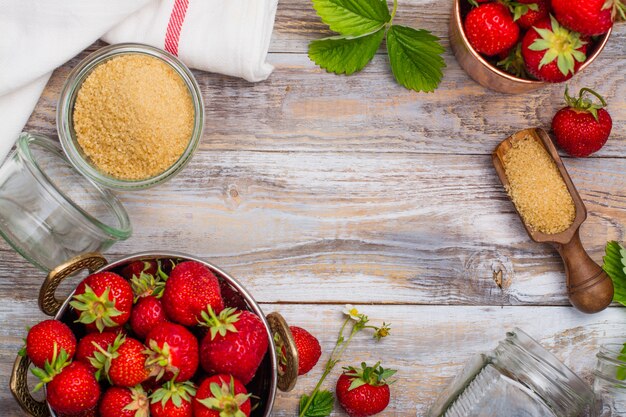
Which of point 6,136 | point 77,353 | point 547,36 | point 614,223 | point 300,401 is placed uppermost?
point 547,36

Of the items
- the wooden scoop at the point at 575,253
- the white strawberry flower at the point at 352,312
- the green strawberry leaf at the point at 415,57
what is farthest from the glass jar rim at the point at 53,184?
the wooden scoop at the point at 575,253

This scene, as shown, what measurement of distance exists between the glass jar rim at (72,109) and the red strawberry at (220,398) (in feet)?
1.20

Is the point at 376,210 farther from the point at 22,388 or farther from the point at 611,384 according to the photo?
the point at 22,388

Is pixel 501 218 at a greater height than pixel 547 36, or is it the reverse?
pixel 547 36

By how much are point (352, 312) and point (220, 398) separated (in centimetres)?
38

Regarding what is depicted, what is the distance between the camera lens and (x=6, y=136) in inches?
45.8

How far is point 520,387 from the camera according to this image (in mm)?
1069

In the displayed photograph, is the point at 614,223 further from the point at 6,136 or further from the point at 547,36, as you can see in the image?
the point at 6,136

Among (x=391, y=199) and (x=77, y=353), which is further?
(x=391, y=199)

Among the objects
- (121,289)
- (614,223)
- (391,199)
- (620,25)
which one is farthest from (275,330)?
(620,25)

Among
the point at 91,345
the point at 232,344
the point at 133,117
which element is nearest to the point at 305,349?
the point at 232,344

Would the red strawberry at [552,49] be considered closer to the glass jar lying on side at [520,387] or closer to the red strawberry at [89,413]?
the glass jar lying on side at [520,387]

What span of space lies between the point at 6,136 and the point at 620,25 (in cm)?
104

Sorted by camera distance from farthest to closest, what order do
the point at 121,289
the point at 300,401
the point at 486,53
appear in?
the point at 300,401 → the point at 486,53 → the point at 121,289
